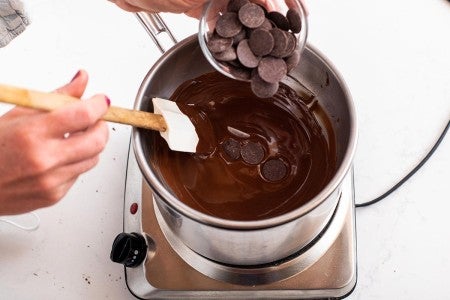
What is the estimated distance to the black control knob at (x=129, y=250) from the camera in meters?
0.81

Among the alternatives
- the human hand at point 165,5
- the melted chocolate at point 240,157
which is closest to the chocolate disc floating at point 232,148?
the melted chocolate at point 240,157

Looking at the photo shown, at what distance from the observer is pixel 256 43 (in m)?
0.72

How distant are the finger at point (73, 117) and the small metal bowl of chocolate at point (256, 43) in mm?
208

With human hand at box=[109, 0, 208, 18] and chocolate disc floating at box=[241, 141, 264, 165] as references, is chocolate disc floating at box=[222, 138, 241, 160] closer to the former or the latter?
chocolate disc floating at box=[241, 141, 264, 165]

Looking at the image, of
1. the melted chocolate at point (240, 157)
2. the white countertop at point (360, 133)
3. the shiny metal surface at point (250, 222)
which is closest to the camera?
the shiny metal surface at point (250, 222)

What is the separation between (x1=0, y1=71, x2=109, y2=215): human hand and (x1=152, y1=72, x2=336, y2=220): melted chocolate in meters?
0.16

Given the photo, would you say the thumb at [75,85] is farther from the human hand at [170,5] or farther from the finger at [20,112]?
the human hand at [170,5]

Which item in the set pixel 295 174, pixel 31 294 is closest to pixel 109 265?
pixel 31 294

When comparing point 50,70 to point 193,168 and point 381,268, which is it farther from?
point 381,268

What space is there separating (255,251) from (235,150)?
0.17 metres

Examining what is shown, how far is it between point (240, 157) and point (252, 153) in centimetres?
2

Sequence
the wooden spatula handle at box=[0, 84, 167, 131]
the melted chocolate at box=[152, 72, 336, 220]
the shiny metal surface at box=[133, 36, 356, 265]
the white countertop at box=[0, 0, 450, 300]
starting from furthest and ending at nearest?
1. the white countertop at box=[0, 0, 450, 300]
2. the melted chocolate at box=[152, 72, 336, 220]
3. the shiny metal surface at box=[133, 36, 356, 265]
4. the wooden spatula handle at box=[0, 84, 167, 131]

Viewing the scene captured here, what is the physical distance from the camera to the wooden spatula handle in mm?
537

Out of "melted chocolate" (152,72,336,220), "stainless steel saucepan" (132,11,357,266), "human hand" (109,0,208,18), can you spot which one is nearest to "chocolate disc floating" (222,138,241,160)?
"melted chocolate" (152,72,336,220)
